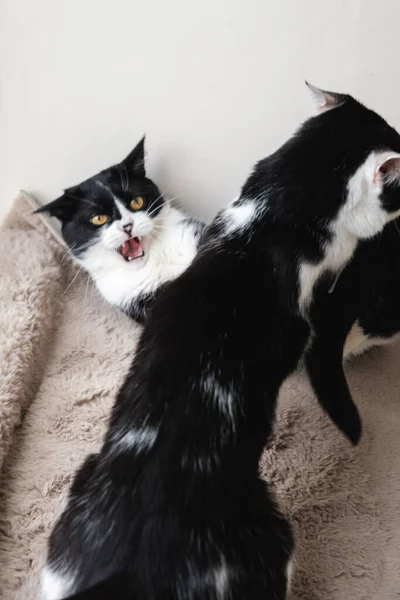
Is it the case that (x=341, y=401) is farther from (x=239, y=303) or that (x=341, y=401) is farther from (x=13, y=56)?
(x=13, y=56)

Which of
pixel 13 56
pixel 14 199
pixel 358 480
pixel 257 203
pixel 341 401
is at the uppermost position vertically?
pixel 13 56

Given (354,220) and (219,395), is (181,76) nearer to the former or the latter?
(354,220)

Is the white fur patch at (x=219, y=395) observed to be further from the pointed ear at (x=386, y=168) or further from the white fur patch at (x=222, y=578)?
the pointed ear at (x=386, y=168)

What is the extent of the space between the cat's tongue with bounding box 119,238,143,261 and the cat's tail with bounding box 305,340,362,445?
53 cm

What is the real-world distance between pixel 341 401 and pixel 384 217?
1.11 ft

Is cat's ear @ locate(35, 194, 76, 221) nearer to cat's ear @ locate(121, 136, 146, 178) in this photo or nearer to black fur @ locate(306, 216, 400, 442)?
cat's ear @ locate(121, 136, 146, 178)

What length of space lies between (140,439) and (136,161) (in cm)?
78

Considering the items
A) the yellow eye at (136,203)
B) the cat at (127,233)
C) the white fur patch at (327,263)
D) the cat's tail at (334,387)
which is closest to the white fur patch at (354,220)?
the white fur patch at (327,263)

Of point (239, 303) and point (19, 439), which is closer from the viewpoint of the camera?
point (239, 303)

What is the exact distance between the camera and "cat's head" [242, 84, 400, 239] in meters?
0.95

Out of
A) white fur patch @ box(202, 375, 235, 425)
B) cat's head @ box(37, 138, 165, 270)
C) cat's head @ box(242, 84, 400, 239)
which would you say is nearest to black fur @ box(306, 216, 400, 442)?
cat's head @ box(242, 84, 400, 239)

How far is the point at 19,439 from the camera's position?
126 centimetres

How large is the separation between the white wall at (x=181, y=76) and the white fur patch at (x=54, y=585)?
98 centimetres

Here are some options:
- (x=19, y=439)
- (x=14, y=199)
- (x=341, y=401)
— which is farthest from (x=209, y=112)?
(x=19, y=439)
